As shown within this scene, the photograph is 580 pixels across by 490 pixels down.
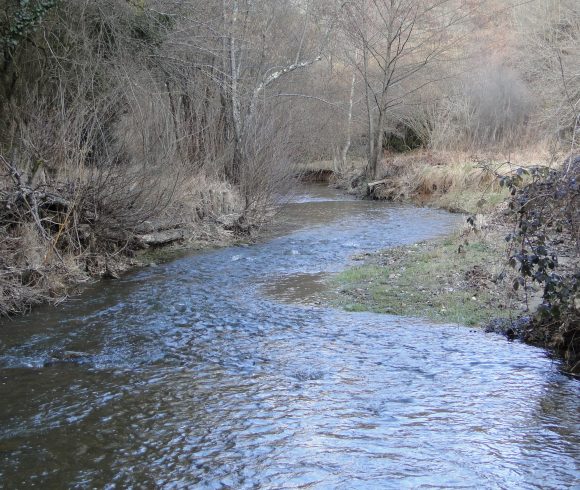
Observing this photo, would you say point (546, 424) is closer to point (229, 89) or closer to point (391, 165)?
point (229, 89)

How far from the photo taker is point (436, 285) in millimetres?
10164

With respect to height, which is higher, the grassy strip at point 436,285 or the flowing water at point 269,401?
the grassy strip at point 436,285

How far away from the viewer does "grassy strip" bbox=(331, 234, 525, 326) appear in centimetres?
890

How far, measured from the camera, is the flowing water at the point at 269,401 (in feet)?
15.8

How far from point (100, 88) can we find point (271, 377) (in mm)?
10079

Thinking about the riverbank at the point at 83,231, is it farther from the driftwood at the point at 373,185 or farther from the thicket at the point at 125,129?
the driftwood at the point at 373,185

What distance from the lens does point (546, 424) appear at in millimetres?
5504

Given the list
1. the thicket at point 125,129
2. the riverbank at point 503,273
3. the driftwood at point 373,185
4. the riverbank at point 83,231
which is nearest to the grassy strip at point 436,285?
the riverbank at point 503,273

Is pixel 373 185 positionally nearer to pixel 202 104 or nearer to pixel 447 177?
pixel 447 177

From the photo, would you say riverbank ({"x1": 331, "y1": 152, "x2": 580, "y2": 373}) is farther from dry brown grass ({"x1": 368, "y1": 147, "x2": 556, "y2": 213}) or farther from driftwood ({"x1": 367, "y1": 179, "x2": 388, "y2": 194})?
driftwood ({"x1": 367, "y1": 179, "x2": 388, "y2": 194})

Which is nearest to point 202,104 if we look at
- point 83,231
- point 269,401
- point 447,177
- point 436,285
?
point 83,231

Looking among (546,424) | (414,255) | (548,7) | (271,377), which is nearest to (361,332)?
(271,377)

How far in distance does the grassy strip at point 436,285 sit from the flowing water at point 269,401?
53 cm

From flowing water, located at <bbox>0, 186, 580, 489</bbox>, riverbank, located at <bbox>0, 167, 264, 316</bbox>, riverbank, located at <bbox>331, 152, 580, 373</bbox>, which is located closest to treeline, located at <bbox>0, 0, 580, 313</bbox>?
riverbank, located at <bbox>0, 167, 264, 316</bbox>
